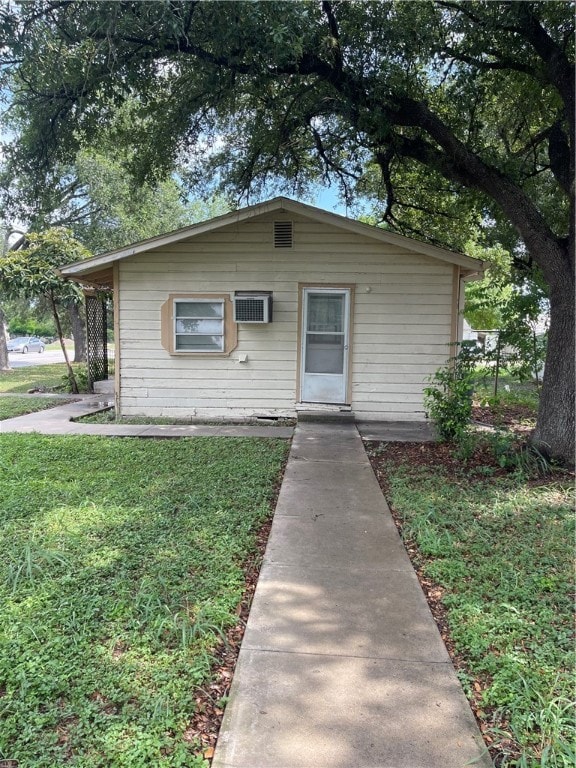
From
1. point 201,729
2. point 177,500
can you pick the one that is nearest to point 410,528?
point 177,500

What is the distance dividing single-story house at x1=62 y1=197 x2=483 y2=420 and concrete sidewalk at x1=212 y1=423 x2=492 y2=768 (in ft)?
15.3

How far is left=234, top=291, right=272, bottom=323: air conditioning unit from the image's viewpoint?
7.96m

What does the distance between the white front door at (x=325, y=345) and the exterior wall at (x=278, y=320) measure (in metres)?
0.16

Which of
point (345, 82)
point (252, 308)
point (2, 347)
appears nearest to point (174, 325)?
point (252, 308)

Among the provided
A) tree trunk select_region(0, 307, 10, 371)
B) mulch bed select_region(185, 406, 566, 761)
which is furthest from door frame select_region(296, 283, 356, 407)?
tree trunk select_region(0, 307, 10, 371)

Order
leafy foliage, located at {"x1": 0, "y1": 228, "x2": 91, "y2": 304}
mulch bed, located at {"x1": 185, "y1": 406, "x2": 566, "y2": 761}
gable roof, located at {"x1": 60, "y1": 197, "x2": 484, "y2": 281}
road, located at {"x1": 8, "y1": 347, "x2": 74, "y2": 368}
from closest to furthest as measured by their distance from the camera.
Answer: mulch bed, located at {"x1": 185, "y1": 406, "x2": 566, "y2": 761} < gable roof, located at {"x1": 60, "y1": 197, "x2": 484, "y2": 281} < leafy foliage, located at {"x1": 0, "y1": 228, "x2": 91, "y2": 304} < road, located at {"x1": 8, "y1": 347, "x2": 74, "y2": 368}

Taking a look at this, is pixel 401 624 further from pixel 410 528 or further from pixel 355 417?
pixel 355 417

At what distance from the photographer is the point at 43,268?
11609 millimetres

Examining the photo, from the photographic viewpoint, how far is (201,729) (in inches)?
74.9

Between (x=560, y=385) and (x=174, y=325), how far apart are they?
19.1 feet

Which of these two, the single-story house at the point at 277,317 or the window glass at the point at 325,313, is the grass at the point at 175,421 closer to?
the single-story house at the point at 277,317

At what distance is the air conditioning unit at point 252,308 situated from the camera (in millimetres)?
7965

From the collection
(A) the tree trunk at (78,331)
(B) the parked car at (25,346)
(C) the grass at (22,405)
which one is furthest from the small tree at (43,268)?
(B) the parked car at (25,346)

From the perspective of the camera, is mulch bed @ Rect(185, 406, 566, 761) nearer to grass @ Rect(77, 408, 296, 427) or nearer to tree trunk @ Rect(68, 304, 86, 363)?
grass @ Rect(77, 408, 296, 427)
